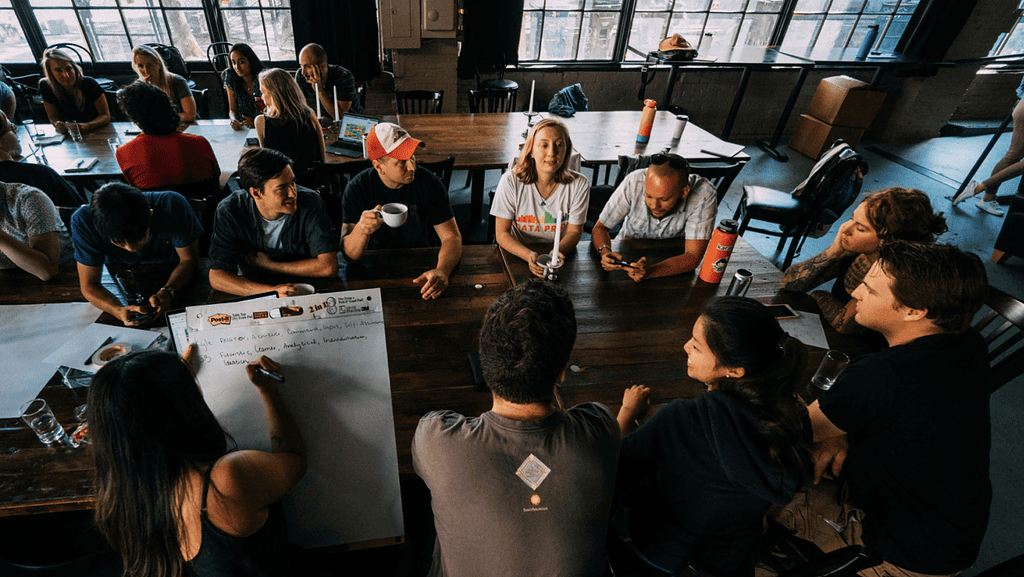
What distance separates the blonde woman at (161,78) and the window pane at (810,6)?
7589 mm

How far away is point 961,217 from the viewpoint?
484 centimetres

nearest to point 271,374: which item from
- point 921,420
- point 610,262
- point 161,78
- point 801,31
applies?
point 610,262

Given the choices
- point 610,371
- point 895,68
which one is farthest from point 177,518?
point 895,68

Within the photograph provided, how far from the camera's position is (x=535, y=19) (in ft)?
20.0

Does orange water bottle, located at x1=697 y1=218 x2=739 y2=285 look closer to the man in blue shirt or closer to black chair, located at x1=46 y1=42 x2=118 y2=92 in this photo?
the man in blue shirt

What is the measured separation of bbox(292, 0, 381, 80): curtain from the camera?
5387 millimetres

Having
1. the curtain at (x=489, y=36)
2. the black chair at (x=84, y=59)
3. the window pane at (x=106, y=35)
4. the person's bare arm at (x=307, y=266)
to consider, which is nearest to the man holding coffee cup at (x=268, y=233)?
the person's bare arm at (x=307, y=266)

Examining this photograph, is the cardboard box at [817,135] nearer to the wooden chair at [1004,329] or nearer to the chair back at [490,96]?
the chair back at [490,96]

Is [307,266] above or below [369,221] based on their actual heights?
below

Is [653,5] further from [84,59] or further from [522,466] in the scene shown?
[84,59]

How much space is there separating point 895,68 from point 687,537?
7.27 m

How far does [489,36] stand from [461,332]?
531cm

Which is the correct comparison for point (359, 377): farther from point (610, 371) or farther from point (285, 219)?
point (285, 219)

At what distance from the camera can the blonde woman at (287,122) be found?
3.13 metres
